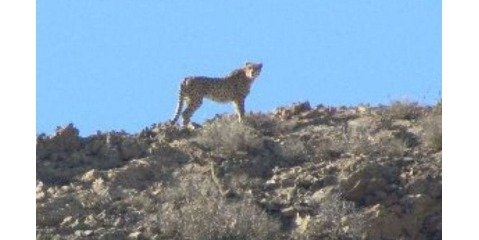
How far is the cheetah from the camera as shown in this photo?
22.0 meters

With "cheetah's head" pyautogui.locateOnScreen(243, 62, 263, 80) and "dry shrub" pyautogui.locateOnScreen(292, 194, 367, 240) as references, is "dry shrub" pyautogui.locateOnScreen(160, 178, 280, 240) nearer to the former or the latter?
"dry shrub" pyautogui.locateOnScreen(292, 194, 367, 240)

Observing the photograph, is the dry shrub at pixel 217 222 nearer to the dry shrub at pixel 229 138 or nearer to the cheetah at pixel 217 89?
the dry shrub at pixel 229 138

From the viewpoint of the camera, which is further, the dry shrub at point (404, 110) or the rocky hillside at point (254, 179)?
the dry shrub at point (404, 110)

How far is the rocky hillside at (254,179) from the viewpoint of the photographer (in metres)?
16.0

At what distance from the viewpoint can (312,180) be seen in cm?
1727

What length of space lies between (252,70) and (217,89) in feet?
2.17

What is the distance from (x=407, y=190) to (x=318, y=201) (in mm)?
1147

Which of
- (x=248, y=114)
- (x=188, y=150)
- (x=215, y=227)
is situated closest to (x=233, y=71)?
(x=248, y=114)

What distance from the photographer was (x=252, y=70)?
22406mm

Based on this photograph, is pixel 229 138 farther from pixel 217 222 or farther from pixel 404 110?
pixel 404 110
